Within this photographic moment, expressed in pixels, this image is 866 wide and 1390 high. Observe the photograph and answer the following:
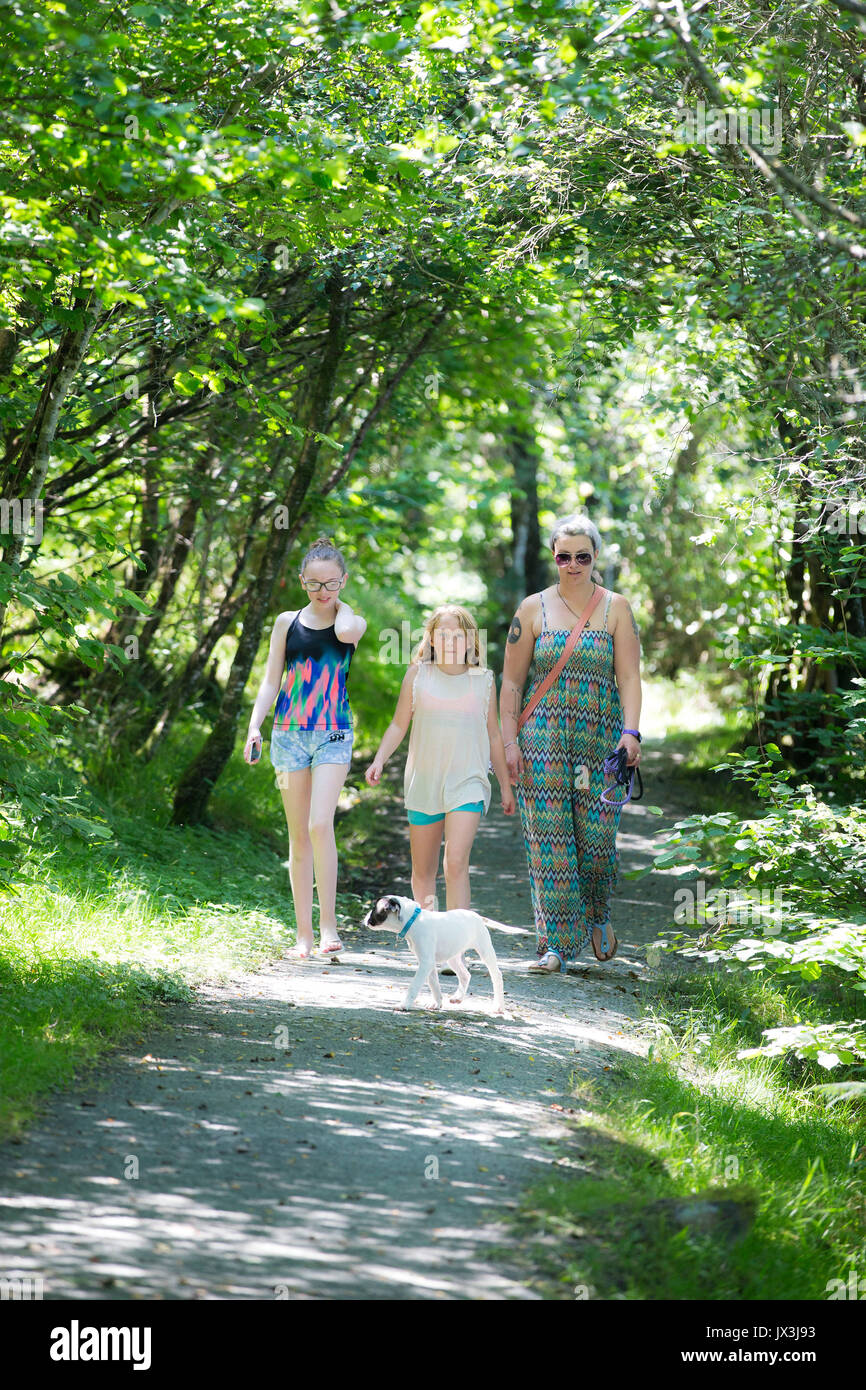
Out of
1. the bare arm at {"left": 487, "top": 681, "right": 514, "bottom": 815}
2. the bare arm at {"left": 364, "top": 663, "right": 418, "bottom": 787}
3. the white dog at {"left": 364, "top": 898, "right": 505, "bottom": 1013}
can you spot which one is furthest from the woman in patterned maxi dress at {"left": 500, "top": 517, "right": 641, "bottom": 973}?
the white dog at {"left": 364, "top": 898, "right": 505, "bottom": 1013}

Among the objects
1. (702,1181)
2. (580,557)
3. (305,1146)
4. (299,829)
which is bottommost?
(702,1181)

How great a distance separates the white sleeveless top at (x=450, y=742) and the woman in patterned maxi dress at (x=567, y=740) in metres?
0.46

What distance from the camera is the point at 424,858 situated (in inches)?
245

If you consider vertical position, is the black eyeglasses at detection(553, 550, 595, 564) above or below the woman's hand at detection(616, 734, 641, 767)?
above

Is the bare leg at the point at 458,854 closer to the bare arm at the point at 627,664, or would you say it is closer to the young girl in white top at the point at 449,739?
the young girl in white top at the point at 449,739

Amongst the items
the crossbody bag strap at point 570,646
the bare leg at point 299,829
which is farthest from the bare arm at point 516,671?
the bare leg at point 299,829

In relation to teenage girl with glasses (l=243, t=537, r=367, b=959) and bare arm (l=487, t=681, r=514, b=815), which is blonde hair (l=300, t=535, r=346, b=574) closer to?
teenage girl with glasses (l=243, t=537, r=367, b=959)

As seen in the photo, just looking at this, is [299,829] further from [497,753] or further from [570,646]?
[570,646]

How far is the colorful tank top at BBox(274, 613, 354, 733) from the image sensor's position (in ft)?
20.6

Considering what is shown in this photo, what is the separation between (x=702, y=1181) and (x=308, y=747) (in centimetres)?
288

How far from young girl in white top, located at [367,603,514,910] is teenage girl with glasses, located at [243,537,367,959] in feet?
1.03

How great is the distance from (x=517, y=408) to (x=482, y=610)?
258 inches

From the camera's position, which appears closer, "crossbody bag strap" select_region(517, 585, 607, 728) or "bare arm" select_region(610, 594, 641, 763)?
"bare arm" select_region(610, 594, 641, 763)

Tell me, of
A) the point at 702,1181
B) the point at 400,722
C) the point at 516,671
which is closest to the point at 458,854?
the point at 400,722
